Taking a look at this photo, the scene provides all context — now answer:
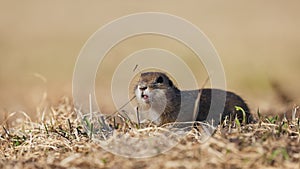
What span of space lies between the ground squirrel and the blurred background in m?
2.08

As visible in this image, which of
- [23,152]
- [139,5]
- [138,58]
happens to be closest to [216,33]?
[139,5]

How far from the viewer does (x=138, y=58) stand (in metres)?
8.99

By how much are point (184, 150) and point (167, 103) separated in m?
2.00

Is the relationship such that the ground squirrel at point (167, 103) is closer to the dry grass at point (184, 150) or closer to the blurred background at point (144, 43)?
the dry grass at point (184, 150)

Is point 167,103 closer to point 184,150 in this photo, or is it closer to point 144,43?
point 184,150

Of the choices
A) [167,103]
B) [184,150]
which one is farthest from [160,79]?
[184,150]

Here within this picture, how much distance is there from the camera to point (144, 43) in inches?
776

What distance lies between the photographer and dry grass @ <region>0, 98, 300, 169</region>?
4.54 m

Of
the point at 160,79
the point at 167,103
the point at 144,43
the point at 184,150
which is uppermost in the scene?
the point at 144,43

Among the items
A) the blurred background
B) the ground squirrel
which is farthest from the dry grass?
the blurred background

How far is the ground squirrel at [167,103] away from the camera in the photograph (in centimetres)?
656

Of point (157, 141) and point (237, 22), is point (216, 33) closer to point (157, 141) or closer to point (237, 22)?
point (237, 22)

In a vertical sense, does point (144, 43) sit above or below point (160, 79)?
above

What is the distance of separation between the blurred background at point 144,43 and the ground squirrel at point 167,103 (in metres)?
2.08
